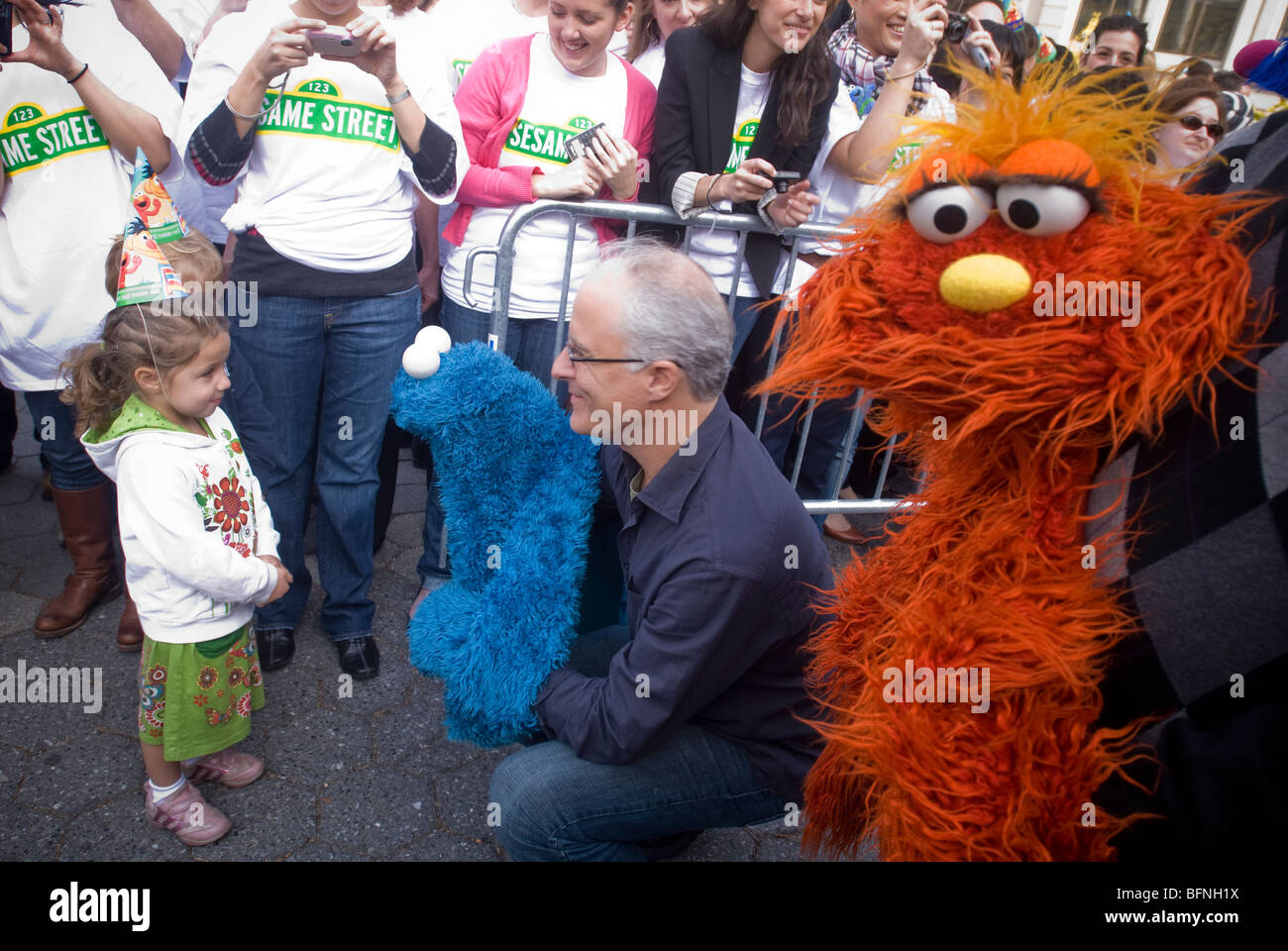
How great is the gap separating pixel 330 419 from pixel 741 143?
1.77 m

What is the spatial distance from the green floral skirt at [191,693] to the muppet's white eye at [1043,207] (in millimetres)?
2127

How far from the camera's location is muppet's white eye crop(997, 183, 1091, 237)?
97 cm

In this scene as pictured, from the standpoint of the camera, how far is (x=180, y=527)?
200 cm

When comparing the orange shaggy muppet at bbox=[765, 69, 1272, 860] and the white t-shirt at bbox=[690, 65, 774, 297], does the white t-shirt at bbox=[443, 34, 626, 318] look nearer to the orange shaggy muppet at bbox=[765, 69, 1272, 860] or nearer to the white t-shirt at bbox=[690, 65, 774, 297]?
the white t-shirt at bbox=[690, 65, 774, 297]

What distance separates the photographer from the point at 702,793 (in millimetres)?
1884

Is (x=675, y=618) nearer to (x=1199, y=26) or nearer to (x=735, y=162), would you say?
(x=735, y=162)

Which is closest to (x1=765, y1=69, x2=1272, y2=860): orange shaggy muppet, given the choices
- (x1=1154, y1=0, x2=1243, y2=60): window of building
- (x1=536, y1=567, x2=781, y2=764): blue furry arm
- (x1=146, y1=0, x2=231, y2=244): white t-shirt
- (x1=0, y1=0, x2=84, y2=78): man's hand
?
(x1=536, y1=567, x2=781, y2=764): blue furry arm

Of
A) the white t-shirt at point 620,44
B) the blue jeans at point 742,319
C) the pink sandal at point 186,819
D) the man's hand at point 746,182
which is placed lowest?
the pink sandal at point 186,819

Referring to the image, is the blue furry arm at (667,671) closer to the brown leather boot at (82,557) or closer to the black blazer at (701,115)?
the black blazer at (701,115)

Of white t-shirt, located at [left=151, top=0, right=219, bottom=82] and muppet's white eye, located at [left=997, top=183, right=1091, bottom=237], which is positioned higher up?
white t-shirt, located at [left=151, top=0, right=219, bottom=82]

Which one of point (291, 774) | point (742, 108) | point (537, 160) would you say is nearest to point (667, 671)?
point (291, 774)

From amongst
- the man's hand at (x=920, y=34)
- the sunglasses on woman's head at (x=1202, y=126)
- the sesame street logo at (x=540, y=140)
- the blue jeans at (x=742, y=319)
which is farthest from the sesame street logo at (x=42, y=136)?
the sunglasses on woman's head at (x=1202, y=126)

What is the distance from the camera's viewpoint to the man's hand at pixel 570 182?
106 inches

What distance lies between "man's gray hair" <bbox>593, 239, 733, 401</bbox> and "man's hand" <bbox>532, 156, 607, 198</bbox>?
92 centimetres
